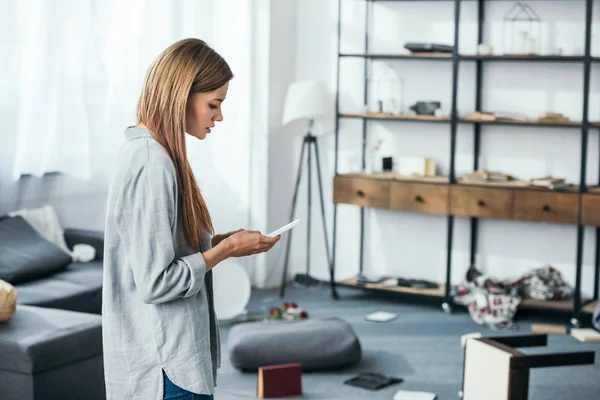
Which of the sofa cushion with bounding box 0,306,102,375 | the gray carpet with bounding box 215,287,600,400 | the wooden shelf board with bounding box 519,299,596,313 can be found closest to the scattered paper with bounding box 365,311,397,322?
the gray carpet with bounding box 215,287,600,400

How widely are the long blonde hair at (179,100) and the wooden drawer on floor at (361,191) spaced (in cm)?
399

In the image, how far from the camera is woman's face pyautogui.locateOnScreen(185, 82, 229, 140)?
74.9 inches

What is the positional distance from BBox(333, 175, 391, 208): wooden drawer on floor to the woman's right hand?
12.6 feet

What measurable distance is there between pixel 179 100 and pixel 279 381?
8.17 feet

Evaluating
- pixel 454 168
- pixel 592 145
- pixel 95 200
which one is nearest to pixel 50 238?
pixel 95 200

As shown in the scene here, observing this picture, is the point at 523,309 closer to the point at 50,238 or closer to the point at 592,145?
the point at 592,145

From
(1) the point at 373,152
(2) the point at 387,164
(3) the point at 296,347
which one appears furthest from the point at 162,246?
(1) the point at 373,152

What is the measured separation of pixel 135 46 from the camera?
5.30 meters

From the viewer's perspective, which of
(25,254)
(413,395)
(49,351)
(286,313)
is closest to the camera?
(49,351)

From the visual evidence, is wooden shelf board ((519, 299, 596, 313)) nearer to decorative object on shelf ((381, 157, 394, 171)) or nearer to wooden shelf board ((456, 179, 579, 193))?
wooden shelf board ((456, 179, 579, 193))

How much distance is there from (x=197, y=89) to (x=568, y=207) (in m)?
3.88

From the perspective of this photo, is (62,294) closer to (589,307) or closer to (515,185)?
(515,185)

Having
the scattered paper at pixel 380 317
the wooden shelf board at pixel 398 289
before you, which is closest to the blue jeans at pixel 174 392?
the scattered paper at pixel 380 317

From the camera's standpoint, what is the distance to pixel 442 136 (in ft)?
19.9
